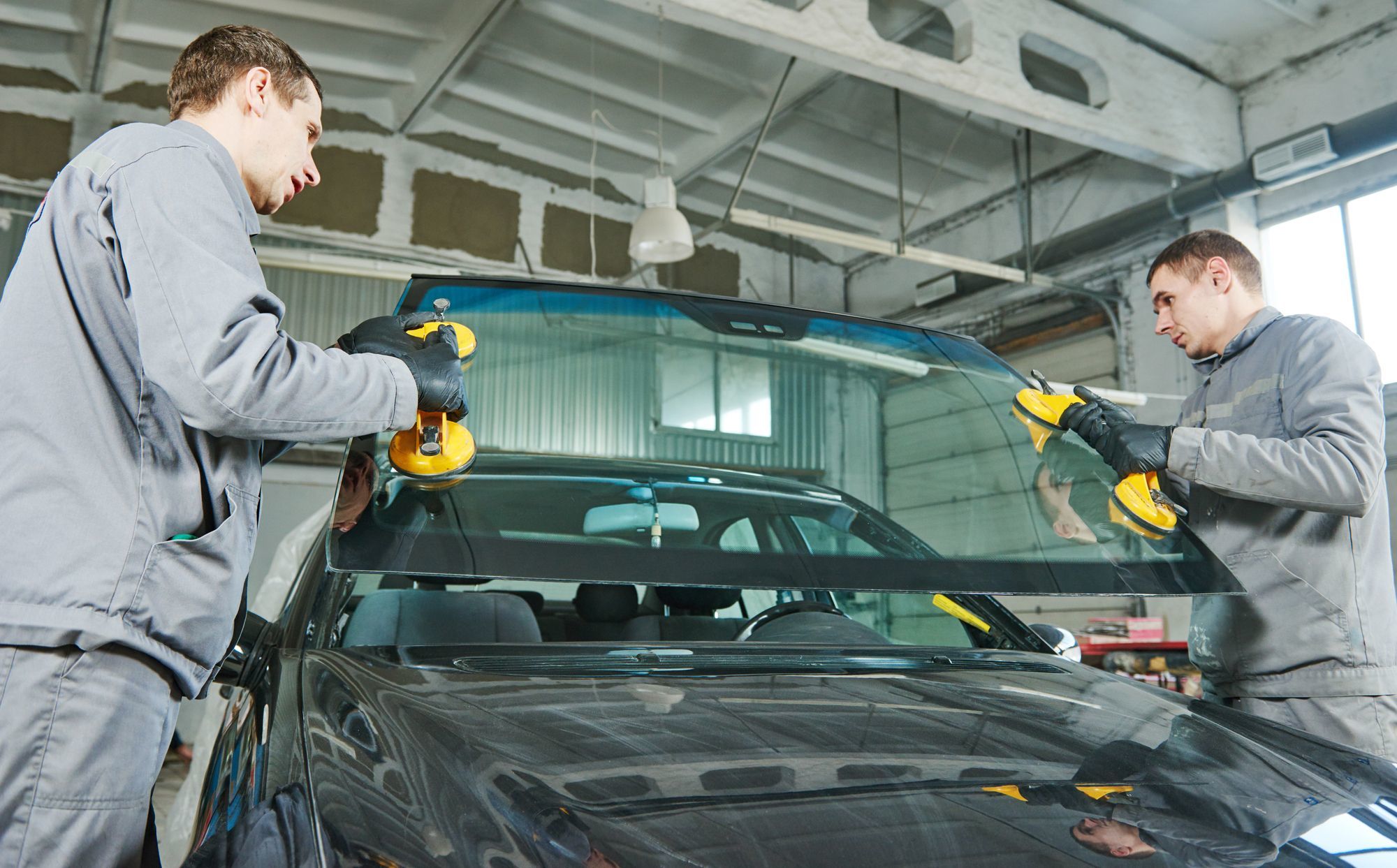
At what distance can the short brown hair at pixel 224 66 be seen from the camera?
1312mm

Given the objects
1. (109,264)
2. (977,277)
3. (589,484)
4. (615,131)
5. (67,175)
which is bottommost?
(589,484)

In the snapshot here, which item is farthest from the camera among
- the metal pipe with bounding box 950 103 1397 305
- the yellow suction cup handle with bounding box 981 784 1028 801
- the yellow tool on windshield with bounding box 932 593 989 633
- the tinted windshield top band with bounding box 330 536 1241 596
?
the metal pipe with bounding box 950 103 1397 305

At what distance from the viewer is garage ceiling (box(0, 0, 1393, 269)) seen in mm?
7250

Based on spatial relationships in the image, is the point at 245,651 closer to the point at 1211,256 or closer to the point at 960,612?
the point at 960,612

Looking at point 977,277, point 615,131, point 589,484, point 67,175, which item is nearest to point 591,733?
point 589,484

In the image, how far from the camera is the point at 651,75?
8070mm

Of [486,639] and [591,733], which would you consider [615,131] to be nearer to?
[486,639]

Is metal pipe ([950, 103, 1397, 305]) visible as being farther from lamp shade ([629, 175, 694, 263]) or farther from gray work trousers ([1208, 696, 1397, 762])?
gray work trousers ([1208, 696, 1397, 762])

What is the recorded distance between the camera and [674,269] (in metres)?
10.6

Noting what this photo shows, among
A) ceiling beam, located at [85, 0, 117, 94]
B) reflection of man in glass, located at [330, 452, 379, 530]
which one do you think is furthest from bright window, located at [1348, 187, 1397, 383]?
ceiling beam, located at [85, 0, 117, 94]

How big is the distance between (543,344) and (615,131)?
7780 mm

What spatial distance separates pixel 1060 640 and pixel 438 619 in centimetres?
112

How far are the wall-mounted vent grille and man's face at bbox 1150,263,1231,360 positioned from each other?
18.4 ft

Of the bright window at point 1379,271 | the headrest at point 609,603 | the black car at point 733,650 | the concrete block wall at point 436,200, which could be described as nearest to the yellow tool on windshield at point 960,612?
the black car at point 733,650
